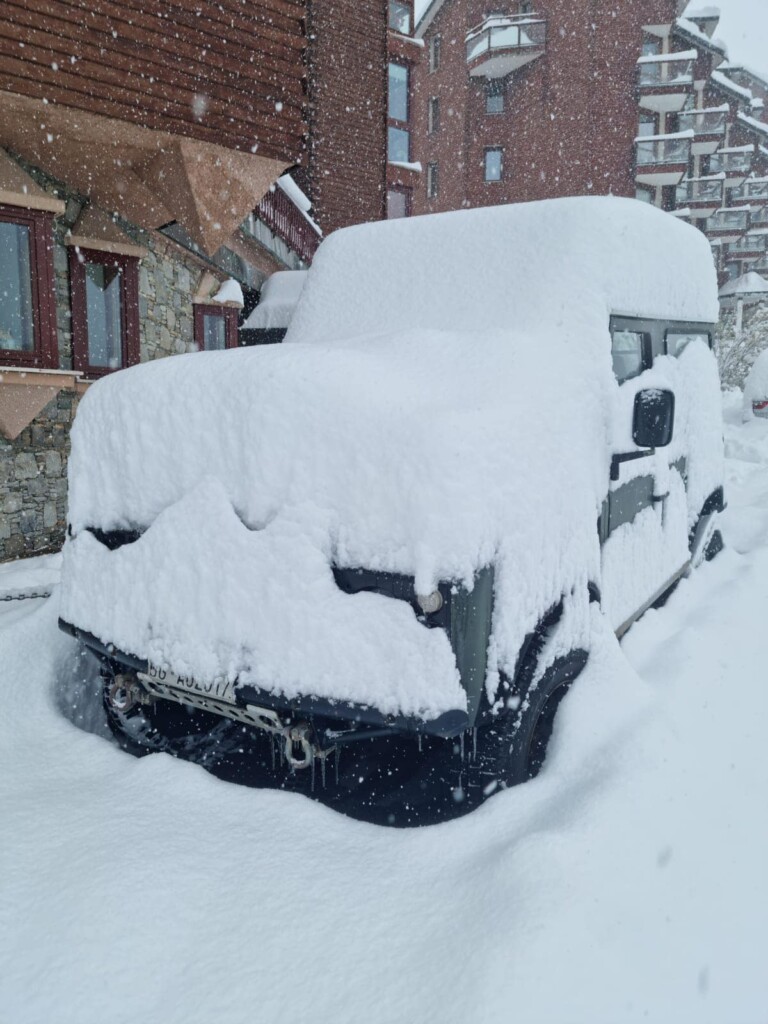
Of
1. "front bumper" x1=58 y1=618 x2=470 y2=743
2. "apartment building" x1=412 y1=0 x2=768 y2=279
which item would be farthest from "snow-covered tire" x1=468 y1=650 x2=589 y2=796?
"apartment building" x1=412 y1=0 x2=768 y2=279

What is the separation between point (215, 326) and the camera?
12.2 m

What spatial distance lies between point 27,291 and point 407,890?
7600 millimetres

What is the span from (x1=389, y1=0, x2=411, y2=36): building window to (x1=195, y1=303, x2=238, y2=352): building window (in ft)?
59.5

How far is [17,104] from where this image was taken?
6793 mm

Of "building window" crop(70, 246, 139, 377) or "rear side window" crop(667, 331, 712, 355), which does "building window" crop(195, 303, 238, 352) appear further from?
"rear side window" crop(667, 331, 712, 355)

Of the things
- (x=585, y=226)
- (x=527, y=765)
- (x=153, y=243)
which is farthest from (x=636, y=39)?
(x=527, y=765)

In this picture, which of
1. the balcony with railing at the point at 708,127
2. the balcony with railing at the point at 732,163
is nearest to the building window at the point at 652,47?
the balcony with railing at the point at 708,127

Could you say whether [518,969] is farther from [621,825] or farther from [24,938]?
[24,938]

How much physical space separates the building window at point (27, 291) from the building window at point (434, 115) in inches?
1195

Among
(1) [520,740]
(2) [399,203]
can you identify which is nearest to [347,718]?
(1) [520,740]

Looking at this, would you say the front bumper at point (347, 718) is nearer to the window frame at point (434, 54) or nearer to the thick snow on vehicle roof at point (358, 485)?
the thick snow on vehicle roof at point (358, 485)

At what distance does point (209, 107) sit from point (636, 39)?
1102 inches

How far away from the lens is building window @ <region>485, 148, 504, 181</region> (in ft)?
104

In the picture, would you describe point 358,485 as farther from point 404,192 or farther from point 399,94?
point 399,94
